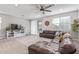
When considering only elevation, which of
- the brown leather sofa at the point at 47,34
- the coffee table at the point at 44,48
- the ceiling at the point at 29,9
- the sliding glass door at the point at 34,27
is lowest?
the coffee table at the point at 44,48

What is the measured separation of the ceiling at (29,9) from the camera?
236 cm

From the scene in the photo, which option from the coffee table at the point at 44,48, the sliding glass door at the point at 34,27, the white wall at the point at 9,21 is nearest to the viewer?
the coffee table at the point at 44,48

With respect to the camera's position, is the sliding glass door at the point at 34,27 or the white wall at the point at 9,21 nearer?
the white wall at the point at 9,21

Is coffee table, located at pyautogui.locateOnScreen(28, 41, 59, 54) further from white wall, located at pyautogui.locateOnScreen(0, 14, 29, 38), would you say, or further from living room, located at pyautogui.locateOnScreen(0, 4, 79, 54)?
white wall, located at pyautogui.locateOnScreen(0, 14, 29, 38)

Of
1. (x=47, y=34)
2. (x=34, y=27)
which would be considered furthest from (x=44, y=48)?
(x=34, y=27)

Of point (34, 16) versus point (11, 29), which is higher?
point (34, 16)

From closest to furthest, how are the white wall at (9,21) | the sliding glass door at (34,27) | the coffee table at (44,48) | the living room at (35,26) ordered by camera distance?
the coffee table at (44,48), the living room at (35,26), the white wall at (9,21), the sliding glass door at (34,27)

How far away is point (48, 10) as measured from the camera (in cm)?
254

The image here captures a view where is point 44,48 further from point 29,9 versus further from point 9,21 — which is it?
point 9,21

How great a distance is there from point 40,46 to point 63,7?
1.27m

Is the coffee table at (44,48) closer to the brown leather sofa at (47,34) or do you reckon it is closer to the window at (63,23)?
the brown leather sofa at (47,34)

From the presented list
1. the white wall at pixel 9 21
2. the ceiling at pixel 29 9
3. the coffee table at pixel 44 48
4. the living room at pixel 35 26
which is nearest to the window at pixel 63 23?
the living room at pixel 35 26
